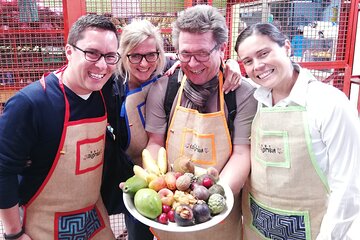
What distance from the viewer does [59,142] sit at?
4.76 feet

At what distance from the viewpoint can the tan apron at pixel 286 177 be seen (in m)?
1.41

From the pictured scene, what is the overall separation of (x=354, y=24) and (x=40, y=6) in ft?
8.73

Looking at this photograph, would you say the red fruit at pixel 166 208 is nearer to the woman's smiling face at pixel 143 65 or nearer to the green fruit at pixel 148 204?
the green fruit at pixel 148 204

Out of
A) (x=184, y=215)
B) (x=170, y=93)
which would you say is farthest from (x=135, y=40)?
(x=184, y=215)

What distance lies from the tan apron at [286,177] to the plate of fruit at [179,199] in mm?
210

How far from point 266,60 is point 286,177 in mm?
508

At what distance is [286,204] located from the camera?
1.49m

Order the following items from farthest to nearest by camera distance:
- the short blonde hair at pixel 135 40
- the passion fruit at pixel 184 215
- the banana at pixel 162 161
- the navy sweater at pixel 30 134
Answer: the short blonde hair at pixel 135 40
the banana at pixel 162 161
the navy sweater at pixel 30 134
the passion fruit at pixel 184 215

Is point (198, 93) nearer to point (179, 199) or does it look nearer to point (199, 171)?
point (199, 171)

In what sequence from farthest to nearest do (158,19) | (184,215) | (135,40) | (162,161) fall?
(158,19) → (135,40) → (162,161) → (184,215)

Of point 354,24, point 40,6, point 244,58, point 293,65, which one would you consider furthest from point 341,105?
point 40,6

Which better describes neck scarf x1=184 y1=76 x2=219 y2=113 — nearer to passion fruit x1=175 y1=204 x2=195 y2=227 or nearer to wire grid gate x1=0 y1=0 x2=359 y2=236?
passion fruit x1=175 y1=204 x2=195 y2=227

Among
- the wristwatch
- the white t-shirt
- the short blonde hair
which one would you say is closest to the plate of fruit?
the white t-shirt

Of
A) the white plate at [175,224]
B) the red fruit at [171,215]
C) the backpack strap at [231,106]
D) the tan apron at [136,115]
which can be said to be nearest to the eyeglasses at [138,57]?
the tan apron at [136,115]
